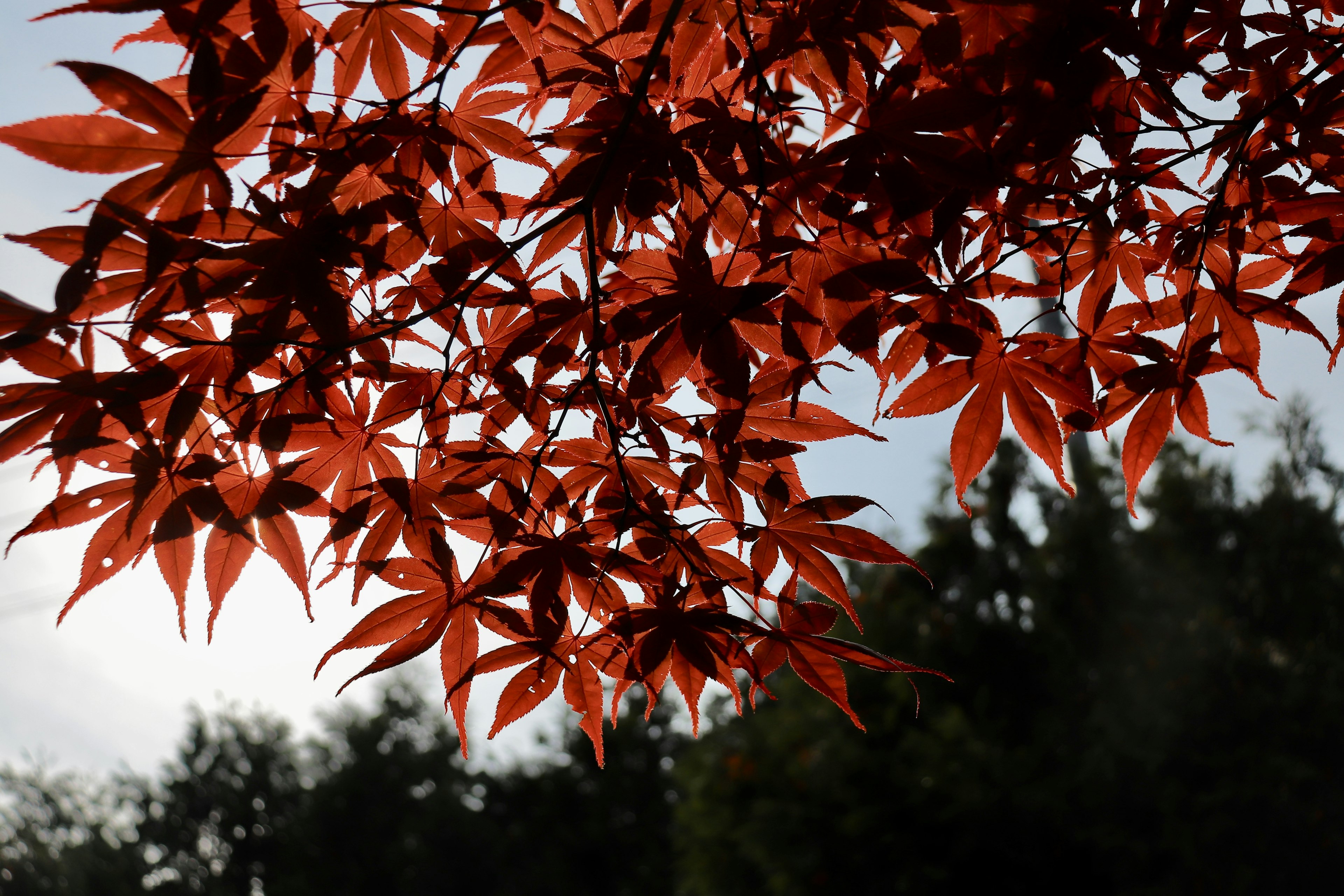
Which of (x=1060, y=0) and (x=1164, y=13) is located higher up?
(x=1164, y=13)

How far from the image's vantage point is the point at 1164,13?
2.93ft

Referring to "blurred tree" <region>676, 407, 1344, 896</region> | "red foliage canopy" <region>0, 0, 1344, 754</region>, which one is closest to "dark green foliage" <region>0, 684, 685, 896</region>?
"blurred tree" <region>676, 407, 1344, 896</region>

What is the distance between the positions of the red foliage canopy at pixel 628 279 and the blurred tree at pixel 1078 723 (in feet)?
18.2

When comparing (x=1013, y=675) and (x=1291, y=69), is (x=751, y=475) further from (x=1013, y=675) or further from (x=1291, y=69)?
(x=1013, y=675)

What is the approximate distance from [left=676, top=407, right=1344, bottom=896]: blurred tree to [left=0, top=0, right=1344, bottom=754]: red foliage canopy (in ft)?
18.2

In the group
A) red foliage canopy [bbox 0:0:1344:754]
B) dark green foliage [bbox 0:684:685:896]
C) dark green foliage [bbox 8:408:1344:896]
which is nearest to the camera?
red foliage canopy [bbox 0:0:1344:754]

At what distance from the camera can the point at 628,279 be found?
1.01 metres

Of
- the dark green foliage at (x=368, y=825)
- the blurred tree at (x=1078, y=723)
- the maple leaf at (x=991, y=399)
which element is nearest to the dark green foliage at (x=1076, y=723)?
the blurred tree at (x=1078, y=723)

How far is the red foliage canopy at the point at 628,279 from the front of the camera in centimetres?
76

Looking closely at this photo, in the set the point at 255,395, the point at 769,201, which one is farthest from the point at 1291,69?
the point at 255,395

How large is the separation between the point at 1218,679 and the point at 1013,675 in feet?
5.14

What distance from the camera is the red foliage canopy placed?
0.76 metres

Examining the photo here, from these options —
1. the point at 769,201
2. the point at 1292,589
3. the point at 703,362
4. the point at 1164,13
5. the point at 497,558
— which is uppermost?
the point at 1292,589

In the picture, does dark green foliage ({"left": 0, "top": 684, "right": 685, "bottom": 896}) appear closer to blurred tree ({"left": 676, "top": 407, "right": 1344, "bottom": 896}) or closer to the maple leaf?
blurred tree ({"left": 676, "top": 407, "right": 1344, "bottom": 896})
